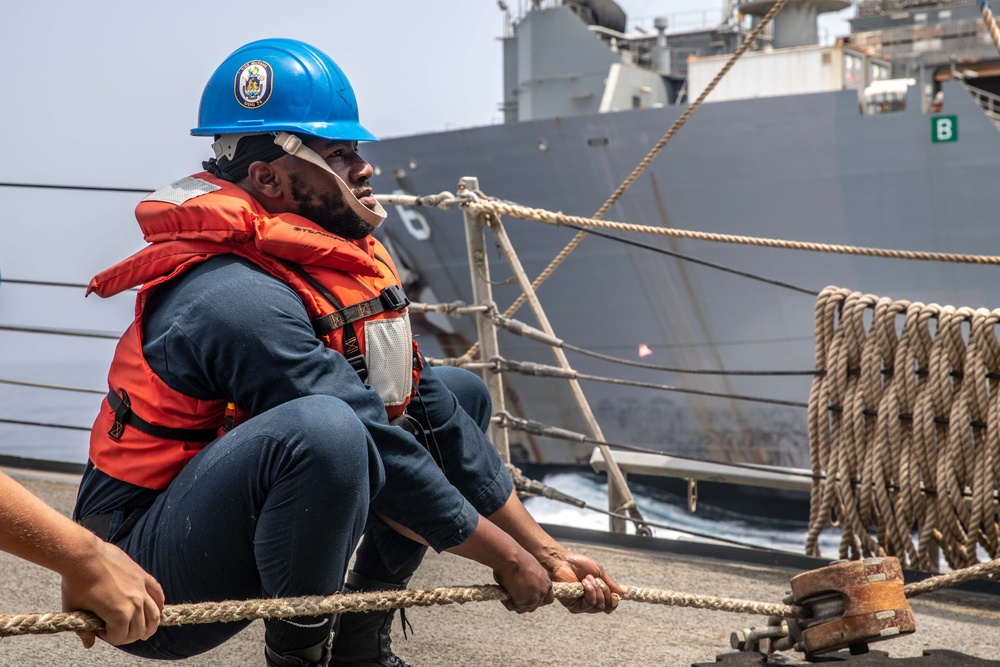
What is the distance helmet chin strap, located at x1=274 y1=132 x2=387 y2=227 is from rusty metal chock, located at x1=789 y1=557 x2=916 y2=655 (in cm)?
110

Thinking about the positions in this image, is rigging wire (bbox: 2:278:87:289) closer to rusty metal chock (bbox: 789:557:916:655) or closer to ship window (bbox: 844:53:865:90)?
rusty metal chock (bbox: 789:557:916:655)

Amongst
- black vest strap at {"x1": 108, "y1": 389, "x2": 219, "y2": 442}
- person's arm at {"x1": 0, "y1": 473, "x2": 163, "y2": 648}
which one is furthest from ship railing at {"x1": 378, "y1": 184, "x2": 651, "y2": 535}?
person's arm at {"x1": 0, "y1": 473, "x2": 163, "y2": 648}

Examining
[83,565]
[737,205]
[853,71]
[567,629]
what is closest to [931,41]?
[853,71]

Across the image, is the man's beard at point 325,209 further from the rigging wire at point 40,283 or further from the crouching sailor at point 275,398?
the rigging wire at point 40,283

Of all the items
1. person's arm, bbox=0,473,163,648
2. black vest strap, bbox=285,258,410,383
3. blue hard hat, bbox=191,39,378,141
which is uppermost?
blue hard hat, bbox=191,39,378,141

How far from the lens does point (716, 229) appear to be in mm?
10227

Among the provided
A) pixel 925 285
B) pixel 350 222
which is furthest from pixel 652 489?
pixel 350 222

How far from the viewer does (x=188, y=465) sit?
1279 mm

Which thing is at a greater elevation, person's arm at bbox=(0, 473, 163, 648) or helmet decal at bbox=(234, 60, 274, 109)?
helmet decal at bbox=(234, 60, 274, 109)

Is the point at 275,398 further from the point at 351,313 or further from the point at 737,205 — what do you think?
the point at 737,205

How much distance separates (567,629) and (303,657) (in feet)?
3.15

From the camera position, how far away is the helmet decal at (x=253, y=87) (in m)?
1.45

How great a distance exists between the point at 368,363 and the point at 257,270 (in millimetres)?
209

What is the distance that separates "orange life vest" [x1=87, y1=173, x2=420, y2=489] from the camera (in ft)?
4.27
